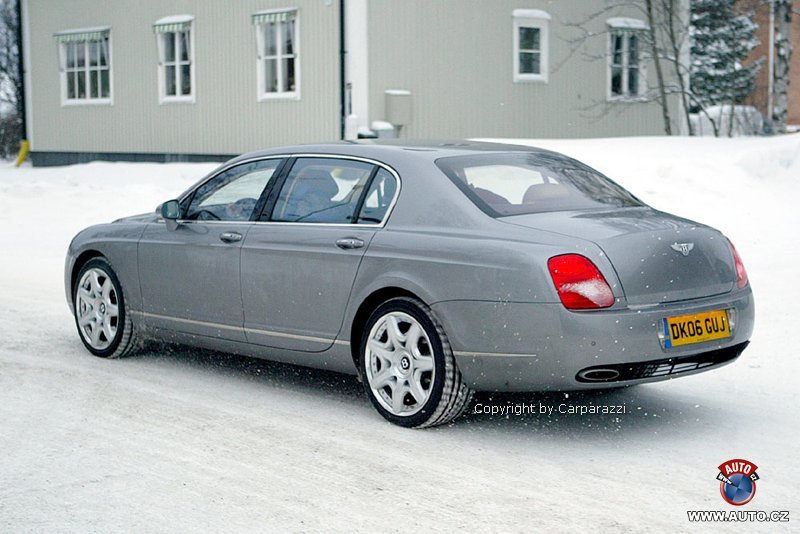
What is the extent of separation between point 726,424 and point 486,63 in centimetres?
1779

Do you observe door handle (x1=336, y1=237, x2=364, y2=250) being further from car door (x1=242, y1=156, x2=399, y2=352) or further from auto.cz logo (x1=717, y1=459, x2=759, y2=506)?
auto.cz logo (x1=717, y1=459, x2=759, y2=506)

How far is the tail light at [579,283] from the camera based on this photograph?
5.42 m

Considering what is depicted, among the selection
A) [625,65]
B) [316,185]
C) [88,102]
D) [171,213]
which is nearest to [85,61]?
[88,102]

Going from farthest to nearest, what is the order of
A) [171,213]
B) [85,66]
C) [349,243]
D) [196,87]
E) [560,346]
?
[85,66] < [196,87] < [171,213] < [349,243] < [560,346]

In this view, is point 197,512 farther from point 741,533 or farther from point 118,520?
point 741,533

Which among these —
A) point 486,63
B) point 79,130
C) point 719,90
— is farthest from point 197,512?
point 719,90

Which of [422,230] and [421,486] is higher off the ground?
[422,230]

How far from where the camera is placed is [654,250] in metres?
5.64

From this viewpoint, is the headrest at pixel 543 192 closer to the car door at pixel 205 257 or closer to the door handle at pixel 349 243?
the door handle at pixel 349 243

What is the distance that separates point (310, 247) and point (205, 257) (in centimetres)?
92

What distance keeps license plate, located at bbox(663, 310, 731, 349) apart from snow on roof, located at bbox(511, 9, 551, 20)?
60.9 ft

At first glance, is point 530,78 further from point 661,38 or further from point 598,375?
point 598,375

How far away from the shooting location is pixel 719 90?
39625mm

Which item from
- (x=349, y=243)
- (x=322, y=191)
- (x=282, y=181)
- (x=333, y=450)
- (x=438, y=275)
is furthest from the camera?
(x=282, y=181)
